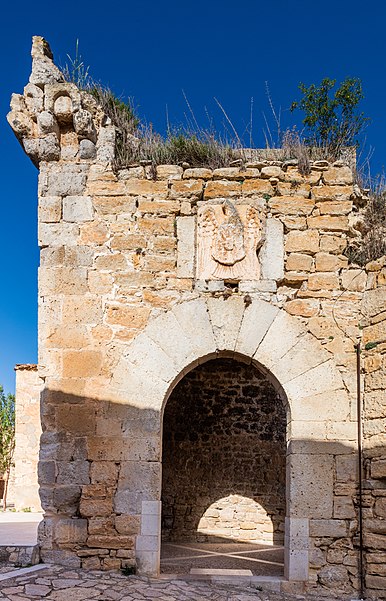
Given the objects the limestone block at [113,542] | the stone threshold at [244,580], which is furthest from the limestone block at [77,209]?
the stone threshold at [244,580]

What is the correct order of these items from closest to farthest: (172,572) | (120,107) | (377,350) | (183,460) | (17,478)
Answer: (377,350)
(172,572)
(120,107)
(183,460)
(17,478)

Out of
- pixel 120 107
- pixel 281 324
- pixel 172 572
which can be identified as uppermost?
pixel 120 107

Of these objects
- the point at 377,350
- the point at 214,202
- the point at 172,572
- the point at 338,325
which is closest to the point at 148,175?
the point at 214,202

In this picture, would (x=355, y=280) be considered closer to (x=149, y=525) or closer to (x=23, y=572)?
(x=149, y=525)

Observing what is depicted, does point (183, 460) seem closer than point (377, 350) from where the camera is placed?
No

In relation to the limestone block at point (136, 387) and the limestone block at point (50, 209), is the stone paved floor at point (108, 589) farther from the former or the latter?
the limestone block at point (50, 209)

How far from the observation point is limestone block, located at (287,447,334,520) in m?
5.12

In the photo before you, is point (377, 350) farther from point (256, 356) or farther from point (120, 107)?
point (120, 107)

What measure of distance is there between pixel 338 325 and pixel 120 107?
331 centimetres

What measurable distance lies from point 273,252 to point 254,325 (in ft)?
2.44

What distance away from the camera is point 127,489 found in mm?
5230

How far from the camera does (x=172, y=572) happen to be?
5.71 m

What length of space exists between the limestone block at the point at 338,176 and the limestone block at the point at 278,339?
4.64 feet

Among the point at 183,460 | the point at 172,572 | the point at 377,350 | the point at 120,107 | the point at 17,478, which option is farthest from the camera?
the point at 17,478
